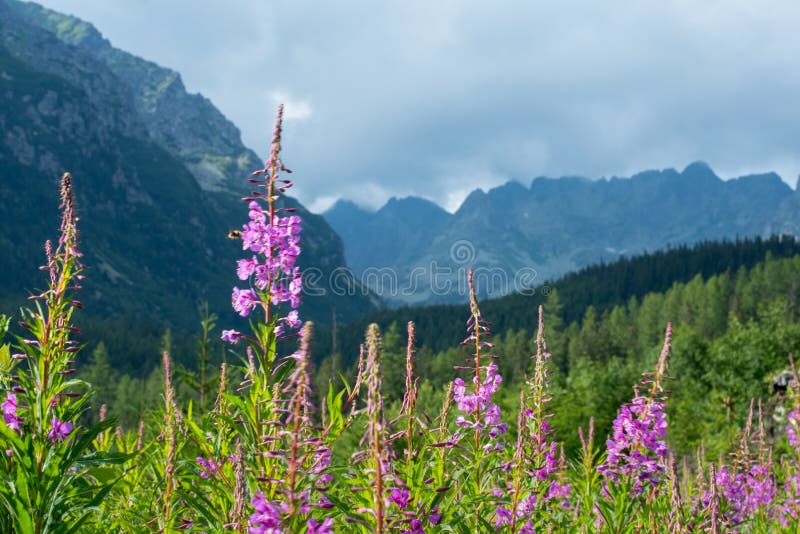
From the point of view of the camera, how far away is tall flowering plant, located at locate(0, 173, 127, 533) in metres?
3.51

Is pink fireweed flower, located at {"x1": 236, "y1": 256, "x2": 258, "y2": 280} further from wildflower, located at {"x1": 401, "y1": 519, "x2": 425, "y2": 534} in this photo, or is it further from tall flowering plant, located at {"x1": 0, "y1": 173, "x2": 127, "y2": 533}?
wildflower, located at {"x1": 401, "y1": 519, "x2": 425, "y2": 534}

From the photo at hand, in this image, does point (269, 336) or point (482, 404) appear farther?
point (482, 404)

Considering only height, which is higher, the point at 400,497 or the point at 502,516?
the point at 400,497

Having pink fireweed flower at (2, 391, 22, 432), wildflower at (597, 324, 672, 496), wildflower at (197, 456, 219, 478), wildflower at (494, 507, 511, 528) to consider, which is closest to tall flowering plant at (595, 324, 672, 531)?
wildflower at (597, 324, 672, 496)

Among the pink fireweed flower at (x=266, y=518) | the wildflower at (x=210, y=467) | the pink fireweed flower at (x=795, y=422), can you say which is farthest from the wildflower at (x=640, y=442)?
the pink fireweed flower at (x=266, y=518)

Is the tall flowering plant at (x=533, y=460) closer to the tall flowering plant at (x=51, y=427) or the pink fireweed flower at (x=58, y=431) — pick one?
the tall flowering plant at (x=51, y=427)

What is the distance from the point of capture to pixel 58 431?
387 centimetres

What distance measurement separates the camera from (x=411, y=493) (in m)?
3.65

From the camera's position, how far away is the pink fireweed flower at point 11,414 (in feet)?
12.8

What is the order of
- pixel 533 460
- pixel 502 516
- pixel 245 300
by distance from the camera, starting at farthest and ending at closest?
pixel 533 460
pixel 502 516
pixel 245 300

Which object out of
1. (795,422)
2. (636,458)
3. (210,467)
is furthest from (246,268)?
(795,422)

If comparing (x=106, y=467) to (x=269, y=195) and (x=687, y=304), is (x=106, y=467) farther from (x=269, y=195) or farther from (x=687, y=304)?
(x=687, y=304)

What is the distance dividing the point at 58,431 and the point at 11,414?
0.39 m

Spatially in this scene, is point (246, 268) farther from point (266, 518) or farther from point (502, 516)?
point (502, 516)
